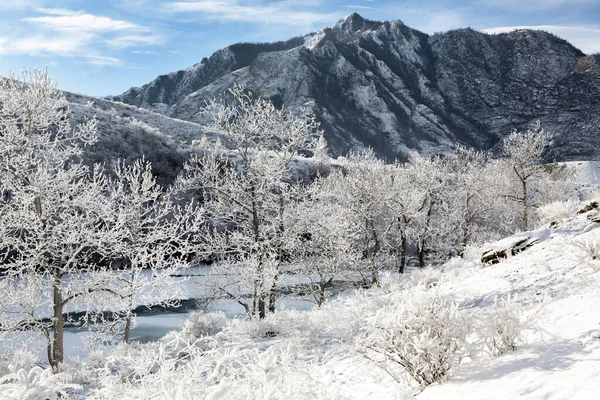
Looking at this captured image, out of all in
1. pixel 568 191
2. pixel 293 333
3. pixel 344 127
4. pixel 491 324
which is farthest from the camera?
pixel 344 127

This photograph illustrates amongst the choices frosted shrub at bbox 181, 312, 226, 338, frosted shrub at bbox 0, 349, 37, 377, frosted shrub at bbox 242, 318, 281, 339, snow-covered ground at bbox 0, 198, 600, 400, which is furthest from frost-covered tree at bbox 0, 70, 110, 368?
frosted shrub at bbox 242, 318, 281, 339

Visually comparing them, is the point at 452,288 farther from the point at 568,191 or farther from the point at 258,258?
the point at 568,191

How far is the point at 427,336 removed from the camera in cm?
370

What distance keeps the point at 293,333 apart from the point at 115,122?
4267 cm

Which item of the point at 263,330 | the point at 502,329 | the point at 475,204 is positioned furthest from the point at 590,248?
the point at 475,204

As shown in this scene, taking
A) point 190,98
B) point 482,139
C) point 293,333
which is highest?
point 190,98

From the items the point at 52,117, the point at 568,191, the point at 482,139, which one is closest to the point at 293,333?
the point at 52,117

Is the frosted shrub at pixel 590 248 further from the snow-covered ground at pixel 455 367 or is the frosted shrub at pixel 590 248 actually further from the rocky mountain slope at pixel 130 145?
the rocky mountain slope at pixel 130 145

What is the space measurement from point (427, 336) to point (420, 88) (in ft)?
600

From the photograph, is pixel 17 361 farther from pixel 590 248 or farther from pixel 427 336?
pixel 590 248

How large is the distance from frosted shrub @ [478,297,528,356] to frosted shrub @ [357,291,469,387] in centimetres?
27

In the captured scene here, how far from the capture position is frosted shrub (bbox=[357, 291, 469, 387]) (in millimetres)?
3768

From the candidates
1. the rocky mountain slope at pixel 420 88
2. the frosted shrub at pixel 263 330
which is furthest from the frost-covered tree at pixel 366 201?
the rocky mountain slope at pixel 420 88

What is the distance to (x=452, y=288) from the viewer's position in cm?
873
